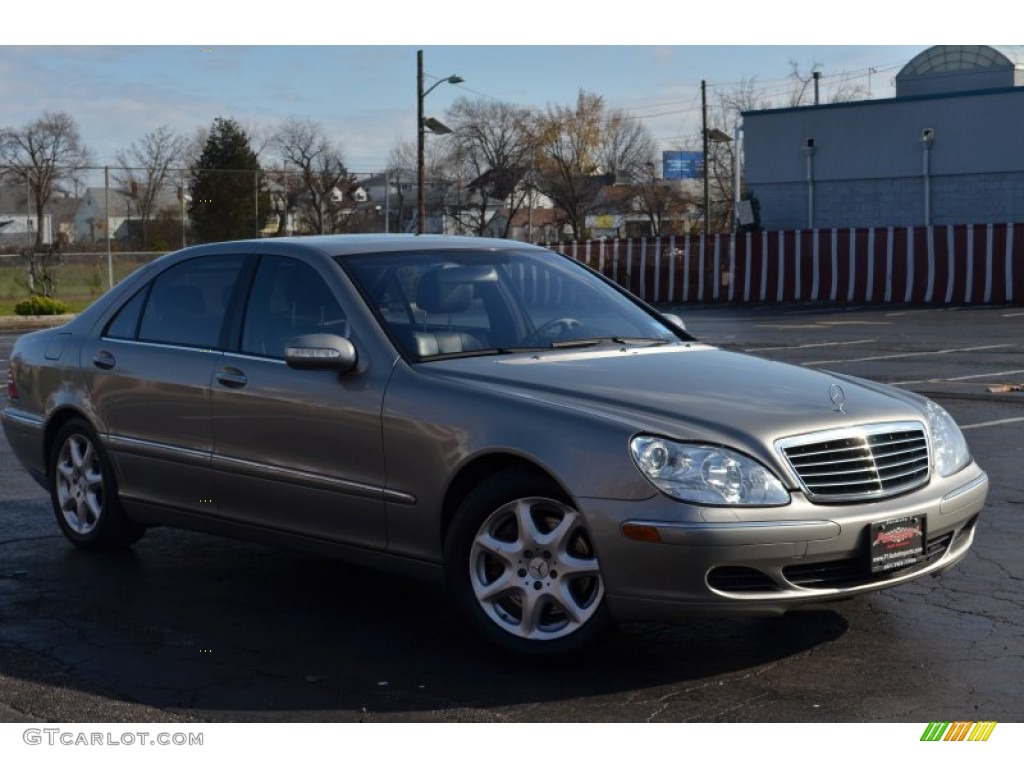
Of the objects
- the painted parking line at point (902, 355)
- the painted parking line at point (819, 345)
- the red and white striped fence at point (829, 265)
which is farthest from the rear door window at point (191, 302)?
the red and white striped fence at point (829, 265)

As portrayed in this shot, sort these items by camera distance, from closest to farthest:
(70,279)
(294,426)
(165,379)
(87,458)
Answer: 1. (294,426)
2. (165,379)
3. (87,458)
4. (70,279)

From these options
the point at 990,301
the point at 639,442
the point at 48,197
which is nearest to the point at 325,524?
the point at 639,442

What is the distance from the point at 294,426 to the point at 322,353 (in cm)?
39

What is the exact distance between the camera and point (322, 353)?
5660 millimetres

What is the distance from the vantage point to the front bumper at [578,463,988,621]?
15.6 ft

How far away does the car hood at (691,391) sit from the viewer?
4.97 metres

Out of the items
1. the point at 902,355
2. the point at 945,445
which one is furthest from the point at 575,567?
the point at 902,355

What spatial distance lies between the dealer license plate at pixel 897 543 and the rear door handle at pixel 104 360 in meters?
3.67

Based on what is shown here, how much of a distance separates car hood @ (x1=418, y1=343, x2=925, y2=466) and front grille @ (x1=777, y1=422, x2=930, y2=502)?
46 mm

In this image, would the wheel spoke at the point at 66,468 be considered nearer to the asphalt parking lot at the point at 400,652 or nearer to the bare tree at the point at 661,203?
the asphalt parking lot at the point at 400,652

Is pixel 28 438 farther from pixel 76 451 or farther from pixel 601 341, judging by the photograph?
pixel 601 341

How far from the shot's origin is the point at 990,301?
98.1 feet
